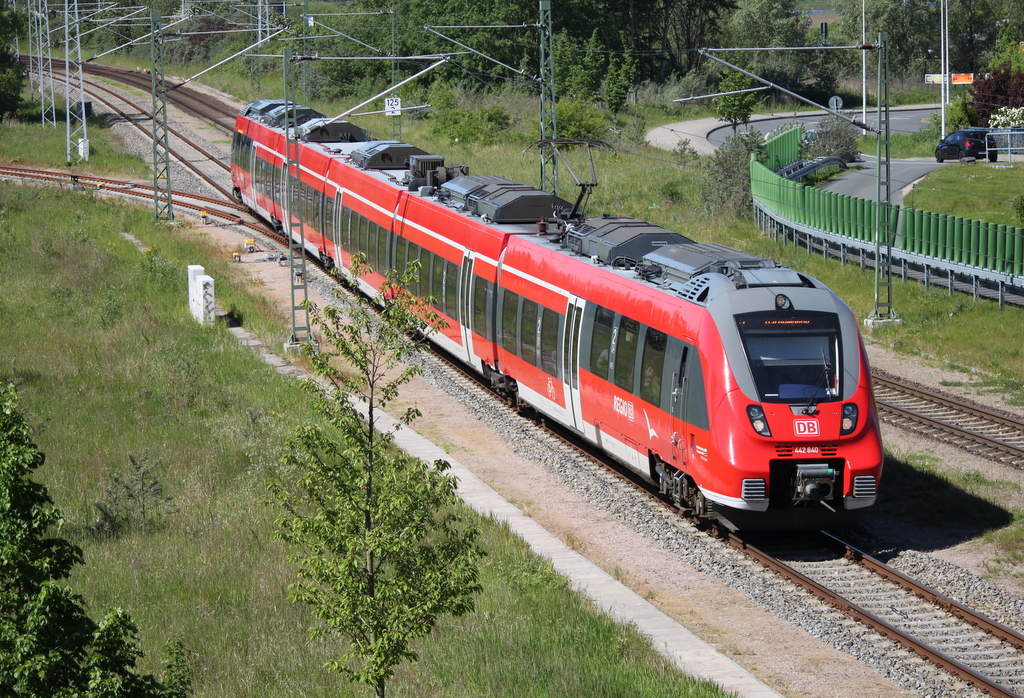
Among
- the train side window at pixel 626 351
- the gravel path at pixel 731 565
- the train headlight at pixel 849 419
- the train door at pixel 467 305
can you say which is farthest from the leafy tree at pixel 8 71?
the train headlight at pixel 849 419

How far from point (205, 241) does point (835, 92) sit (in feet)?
199

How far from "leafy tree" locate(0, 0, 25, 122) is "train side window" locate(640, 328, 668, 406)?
59811 millimetres

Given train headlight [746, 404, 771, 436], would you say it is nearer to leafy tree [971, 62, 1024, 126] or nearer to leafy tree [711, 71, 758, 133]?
leafy tree [711, 71, 758, 133]

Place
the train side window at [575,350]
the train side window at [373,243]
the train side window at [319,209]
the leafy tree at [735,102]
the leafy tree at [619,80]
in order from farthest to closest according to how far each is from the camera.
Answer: the leafy tree at [619,80] < the leafy tree at [735,102] < the train side window at [319,209] < the train side window at [373,243] < the train side window at [575,350]

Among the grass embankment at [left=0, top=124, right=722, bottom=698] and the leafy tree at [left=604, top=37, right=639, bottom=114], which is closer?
the grass embankment at [left=0, top=124, right=722, bottom=698]

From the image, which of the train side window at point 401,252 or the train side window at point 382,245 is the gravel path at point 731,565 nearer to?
the train side window at point 401,252

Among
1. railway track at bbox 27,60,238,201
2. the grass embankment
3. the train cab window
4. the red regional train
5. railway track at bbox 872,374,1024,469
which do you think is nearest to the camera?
the grass embankment

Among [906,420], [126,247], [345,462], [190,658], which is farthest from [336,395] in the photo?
[126,247]

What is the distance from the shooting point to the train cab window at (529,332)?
1995 cm

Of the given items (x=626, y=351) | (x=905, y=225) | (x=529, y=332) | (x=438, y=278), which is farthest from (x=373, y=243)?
(x=905, y=225)

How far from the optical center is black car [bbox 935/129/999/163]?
55000 mm

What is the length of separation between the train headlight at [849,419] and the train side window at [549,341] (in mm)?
5828

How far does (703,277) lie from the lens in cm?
1538

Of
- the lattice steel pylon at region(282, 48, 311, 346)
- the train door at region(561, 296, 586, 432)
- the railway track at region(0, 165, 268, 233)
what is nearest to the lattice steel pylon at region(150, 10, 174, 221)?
the railway track at region(0, 165, 268, 233)
